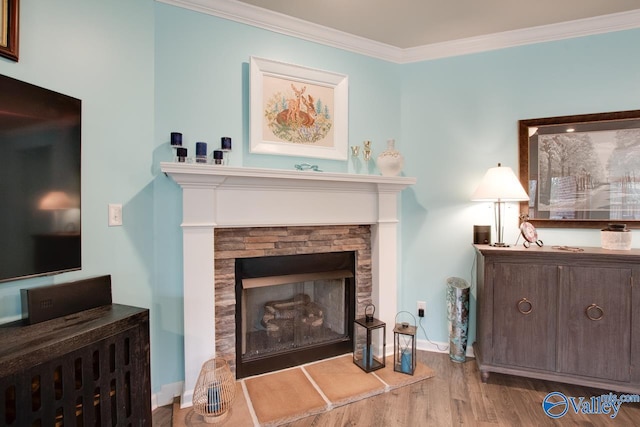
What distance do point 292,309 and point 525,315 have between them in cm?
165

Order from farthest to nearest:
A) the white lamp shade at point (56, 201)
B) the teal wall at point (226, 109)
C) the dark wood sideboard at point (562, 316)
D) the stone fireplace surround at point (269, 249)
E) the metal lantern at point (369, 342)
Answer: the metal lantern at point (369, 342) → the stone fireplace surround at point (269, 249) → the dark wood sideboard at point (562, 316) → the teal wall at point (226, 109) → the white lamp shade at point (56, 201)

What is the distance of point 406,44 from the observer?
2.51 m

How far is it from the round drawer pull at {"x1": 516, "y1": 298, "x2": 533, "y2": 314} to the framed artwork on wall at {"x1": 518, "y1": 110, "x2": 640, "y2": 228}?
0.68 m

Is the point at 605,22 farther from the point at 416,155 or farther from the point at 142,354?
the point at 142,354

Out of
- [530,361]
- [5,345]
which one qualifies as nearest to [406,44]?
[530,361]

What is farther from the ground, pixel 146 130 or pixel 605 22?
pixel 605 22

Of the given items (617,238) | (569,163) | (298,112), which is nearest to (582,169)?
(569,163)

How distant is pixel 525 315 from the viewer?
2.03 m

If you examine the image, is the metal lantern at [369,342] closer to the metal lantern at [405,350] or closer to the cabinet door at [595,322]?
the metal lantern at [405,350]

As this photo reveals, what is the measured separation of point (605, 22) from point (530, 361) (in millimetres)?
2489

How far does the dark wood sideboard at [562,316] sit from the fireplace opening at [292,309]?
40.7 inches

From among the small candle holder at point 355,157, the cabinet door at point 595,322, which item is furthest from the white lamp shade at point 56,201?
the cabinet door at point 595,322

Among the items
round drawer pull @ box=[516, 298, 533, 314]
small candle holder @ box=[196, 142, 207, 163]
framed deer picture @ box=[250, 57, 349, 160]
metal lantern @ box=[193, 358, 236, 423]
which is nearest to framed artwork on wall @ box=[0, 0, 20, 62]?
small candle holder @ box=[196, 142, 207, 163]

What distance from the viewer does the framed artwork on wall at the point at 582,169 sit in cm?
217
